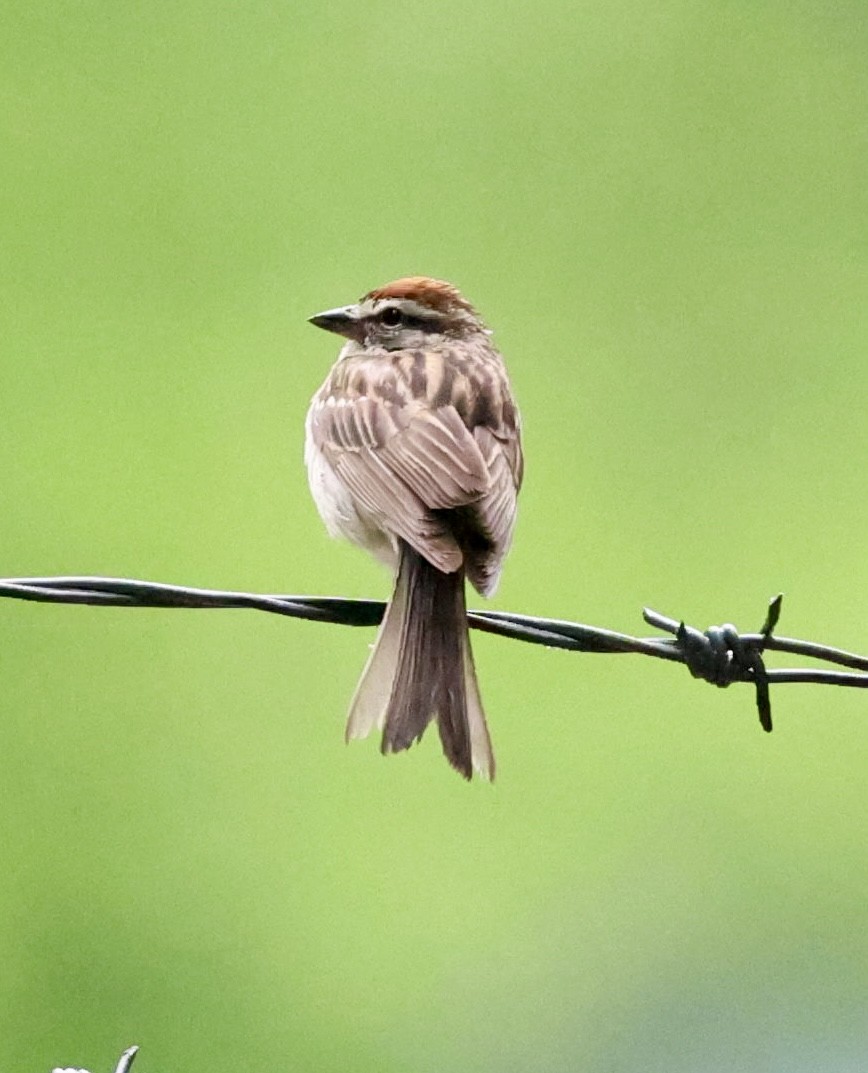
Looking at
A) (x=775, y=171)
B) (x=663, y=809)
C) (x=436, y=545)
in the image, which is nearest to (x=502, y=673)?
(x=663, y=809)

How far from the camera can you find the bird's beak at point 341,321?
5.26m

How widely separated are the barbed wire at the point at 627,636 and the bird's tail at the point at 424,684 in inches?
20.3

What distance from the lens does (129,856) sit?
7.91 metres

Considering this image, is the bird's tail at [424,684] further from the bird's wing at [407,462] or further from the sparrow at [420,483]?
the bird's wing at [407,462]

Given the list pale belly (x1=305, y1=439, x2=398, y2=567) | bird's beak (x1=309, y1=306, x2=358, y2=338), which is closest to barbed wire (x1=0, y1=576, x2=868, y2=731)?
pale belly (x1=305, y1=439, x2=398, y2=567)

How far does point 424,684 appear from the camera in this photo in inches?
155

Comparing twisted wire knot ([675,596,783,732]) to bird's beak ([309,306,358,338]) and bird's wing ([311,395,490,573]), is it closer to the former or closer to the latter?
bird's wing ([311,395,490,573])

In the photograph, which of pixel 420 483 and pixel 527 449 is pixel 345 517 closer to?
pixel 420 483

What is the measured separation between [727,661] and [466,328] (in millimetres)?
2372

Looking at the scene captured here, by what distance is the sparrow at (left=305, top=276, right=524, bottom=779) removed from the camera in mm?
3910

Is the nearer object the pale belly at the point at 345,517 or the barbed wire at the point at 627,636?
the barbed wire at the point at 627,636

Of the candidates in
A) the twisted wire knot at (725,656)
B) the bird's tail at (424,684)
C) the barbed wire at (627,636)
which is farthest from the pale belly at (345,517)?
the twisted wire knot at (725,656)

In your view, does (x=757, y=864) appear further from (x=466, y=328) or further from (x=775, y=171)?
(x=775, y=171)

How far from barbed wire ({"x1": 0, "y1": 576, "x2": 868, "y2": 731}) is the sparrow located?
1.70ft
